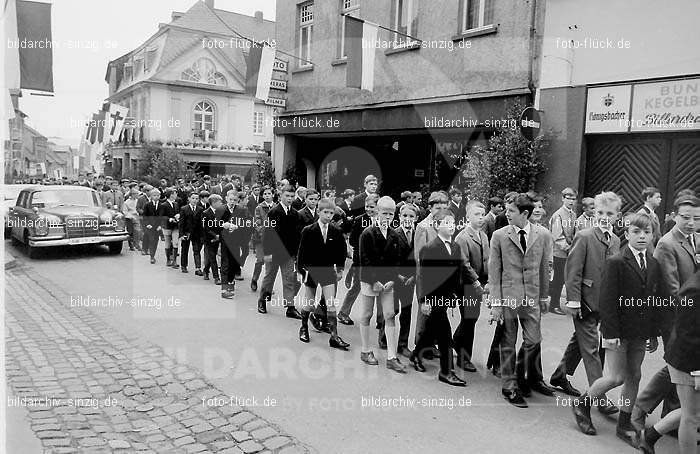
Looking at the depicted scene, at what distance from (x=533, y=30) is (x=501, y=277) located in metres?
8.14

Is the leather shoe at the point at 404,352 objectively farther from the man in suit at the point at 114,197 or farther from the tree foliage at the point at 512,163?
the man in suit at the point at 114,197

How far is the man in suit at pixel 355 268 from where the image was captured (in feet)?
25.9

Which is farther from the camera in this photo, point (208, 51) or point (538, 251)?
point (208, 51)

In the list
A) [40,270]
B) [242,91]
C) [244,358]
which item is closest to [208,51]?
[242,91]

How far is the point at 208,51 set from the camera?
43188mm

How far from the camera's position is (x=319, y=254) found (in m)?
7.54

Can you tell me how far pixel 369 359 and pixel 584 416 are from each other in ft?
7.93

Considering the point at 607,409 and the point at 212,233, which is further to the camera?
the point at 212,233

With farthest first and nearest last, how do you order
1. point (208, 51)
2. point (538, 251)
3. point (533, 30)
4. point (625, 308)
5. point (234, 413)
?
point (208, 51) < point (533, 30) < point (538, 251) < point (234, 413) < point (625, 308)

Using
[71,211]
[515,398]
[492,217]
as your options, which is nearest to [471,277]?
[515,398]

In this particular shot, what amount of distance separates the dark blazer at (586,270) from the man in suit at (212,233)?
695cm

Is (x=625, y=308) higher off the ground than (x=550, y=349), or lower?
higher

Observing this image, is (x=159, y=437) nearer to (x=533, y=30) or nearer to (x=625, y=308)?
(x=625, y=308)

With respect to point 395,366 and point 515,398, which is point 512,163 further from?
point 515,398
